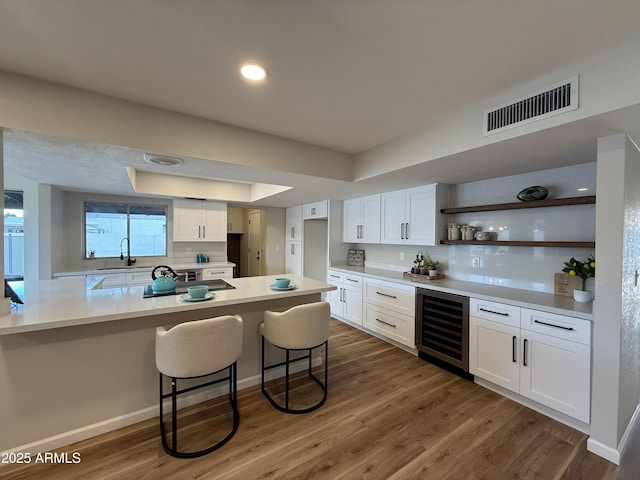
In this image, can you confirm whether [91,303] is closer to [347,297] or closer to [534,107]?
[347,297]

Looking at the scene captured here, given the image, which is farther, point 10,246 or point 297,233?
point 297,233

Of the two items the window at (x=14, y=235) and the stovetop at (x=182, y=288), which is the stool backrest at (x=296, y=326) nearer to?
the stovetop at (x=182, y=288)

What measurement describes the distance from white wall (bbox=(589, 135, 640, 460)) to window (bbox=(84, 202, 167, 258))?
19.1ft

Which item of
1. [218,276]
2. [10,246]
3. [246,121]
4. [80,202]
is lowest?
[218,276]

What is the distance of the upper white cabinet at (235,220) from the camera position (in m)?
7.53

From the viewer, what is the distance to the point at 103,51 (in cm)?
148

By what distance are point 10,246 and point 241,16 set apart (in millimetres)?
5237

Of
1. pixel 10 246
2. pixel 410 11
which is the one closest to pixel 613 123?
pixel 410 11

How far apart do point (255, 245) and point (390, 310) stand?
14.3 ft

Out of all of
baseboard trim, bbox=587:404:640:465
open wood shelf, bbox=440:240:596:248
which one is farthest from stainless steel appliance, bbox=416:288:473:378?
baseboard trim, bbox=587:404:640:465

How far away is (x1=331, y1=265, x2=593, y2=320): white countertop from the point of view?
2078 mm

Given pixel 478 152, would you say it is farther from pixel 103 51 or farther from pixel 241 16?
pixel 103 51

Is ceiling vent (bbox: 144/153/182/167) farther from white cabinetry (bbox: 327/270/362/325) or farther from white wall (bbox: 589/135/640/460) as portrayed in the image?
white wall (bbox: 589/135/640/460)

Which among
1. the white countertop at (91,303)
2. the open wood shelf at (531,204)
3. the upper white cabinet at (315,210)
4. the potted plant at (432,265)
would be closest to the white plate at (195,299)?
the white countertop at (91,303)
